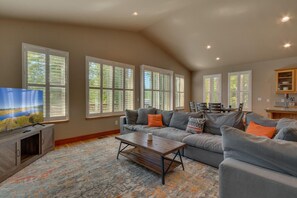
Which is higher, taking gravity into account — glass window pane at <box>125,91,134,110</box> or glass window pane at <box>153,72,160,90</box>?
glass window pane at <box>153,72,160,90</box>

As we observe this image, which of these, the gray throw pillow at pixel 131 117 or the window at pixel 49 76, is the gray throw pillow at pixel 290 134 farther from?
the window at pixel 49 76

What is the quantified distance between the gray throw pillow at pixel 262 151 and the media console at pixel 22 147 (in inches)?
121

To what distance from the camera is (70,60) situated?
421 centimetres

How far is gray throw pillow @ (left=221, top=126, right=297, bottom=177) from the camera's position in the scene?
3.86 ft

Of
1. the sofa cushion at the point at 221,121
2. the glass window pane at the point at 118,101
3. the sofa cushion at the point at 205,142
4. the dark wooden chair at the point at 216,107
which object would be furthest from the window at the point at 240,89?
the glass window pane at the point at 118,101

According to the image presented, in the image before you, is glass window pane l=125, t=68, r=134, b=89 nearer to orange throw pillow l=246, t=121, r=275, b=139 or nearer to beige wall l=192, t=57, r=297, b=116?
orange throw pillow l=246, t=121, r=275, b=139

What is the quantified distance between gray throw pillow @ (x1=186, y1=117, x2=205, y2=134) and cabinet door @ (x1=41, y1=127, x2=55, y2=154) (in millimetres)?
3068

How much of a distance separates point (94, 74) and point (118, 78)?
857 mm

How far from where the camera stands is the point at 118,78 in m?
5.30

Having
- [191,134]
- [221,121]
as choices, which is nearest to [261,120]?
[221,121]

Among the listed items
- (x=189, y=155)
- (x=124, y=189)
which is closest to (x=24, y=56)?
(x=124, y=189)

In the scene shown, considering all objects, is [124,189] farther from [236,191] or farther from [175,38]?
[175,38]

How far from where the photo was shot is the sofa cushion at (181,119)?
3.76 m

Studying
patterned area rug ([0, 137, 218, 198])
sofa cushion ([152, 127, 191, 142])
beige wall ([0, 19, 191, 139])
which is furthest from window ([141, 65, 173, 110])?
patterned area rug ([0, 137, 218, 198])
